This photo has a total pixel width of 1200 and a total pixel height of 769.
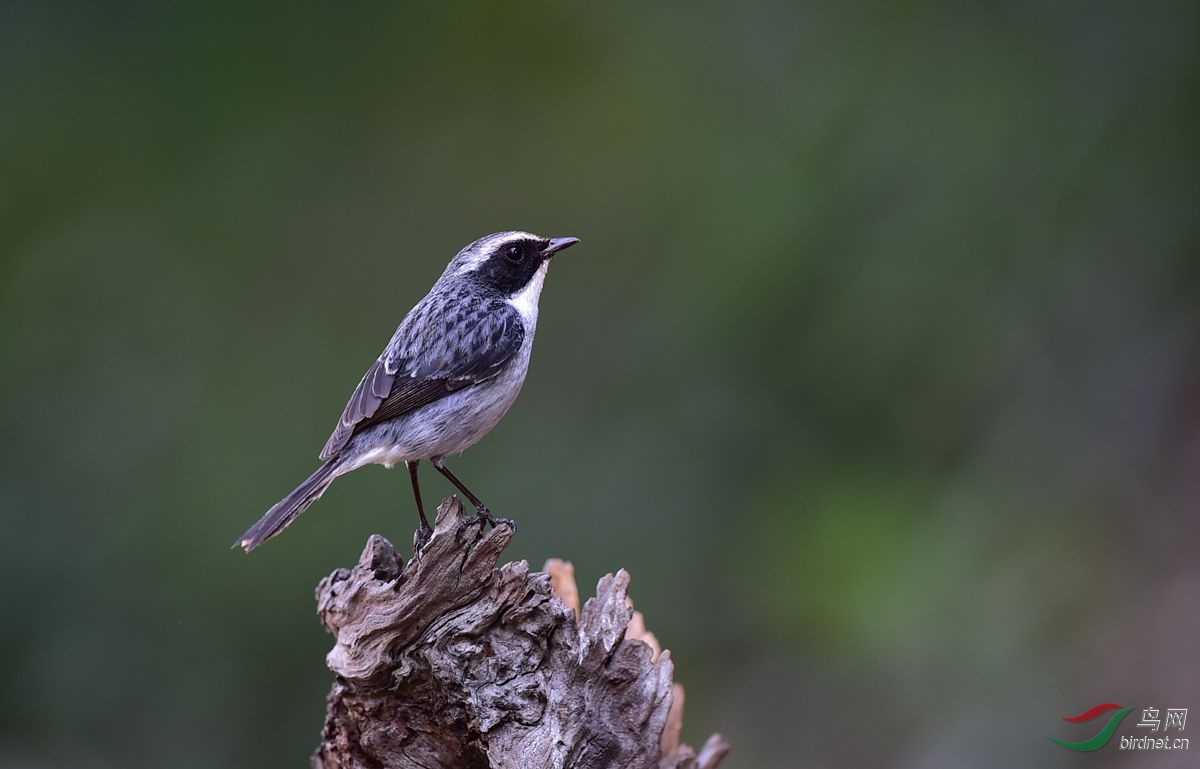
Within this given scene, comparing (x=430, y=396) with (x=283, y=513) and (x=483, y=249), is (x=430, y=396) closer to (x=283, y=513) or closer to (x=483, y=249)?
(x=283, y=513)

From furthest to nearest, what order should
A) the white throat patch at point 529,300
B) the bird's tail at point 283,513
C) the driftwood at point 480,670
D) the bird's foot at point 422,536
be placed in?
the white throat patch at point 529,300 < the bird's foot at point 422,536 < the bird's tail at point 283,513 < the driftwood at point 480,670

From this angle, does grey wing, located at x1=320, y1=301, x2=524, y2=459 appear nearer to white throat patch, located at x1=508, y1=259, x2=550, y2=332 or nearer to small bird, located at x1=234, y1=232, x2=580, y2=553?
small bird, located at x1=234, y1=232, x2=580, y2=553

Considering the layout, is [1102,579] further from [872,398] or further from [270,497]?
[270,497]

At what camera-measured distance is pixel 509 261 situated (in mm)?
5465

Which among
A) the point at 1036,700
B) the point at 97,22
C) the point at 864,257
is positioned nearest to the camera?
the point at 1036,700

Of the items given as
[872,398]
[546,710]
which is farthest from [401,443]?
[872,398]

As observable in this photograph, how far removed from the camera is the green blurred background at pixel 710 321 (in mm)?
6871

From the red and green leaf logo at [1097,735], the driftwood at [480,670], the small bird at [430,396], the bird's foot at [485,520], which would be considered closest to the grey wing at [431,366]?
the small bird at [430,396]

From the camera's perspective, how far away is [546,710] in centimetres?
398

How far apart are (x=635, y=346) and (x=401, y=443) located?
3371mm

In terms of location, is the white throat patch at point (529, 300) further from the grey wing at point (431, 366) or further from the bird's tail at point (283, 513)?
the bird's tail at point (283, 513)

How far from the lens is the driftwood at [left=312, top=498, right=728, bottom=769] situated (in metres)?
3.97

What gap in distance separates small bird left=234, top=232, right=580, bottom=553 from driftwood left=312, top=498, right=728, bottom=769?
409 millimetres

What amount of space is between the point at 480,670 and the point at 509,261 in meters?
2.21
